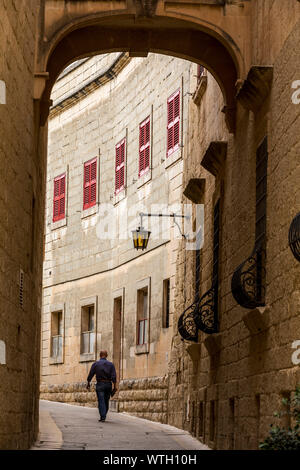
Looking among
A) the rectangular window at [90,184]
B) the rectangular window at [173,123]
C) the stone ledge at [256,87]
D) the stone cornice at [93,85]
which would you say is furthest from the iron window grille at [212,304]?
the rectangular window at [90,184]

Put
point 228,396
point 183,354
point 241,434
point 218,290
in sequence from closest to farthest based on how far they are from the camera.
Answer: point 241,434 → point 228,396 → point 218,290 → point 183,354

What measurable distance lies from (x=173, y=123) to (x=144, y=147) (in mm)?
2232

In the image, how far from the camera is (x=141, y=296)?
977 inches

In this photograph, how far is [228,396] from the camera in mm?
14258

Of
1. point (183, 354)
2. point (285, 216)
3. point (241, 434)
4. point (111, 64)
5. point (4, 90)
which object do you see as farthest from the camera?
point (111, 64)

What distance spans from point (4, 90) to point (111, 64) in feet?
59.9

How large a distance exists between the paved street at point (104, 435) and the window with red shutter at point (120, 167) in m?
7.65

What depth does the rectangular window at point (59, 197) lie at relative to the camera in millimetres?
30938

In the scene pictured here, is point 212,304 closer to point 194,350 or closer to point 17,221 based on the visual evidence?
point 194,350

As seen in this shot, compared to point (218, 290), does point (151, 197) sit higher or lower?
higher

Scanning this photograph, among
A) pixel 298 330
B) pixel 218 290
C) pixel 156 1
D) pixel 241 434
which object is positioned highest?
pixel 156 1

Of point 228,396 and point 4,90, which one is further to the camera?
point 228,396

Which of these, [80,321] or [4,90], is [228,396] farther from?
[80,321]

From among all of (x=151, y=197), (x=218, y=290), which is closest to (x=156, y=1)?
(x=218, y=290)
